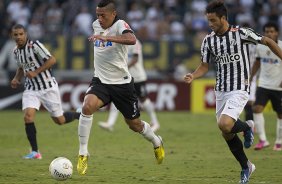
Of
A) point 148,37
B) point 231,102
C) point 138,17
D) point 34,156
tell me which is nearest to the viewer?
point 231,102


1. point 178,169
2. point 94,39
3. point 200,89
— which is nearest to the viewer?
point 94,39

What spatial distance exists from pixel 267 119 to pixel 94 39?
12.3 metres

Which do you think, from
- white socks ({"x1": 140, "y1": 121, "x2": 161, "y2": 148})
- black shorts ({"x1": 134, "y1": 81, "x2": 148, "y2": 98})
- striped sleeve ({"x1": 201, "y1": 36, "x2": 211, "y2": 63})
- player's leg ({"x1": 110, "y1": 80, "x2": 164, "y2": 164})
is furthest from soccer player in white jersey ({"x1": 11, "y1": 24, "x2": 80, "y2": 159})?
black shorts ({"x1": 134, "y1": 81, "x2": 148, "y2": 98})

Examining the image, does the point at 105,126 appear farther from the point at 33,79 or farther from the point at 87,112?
the point at 87,112

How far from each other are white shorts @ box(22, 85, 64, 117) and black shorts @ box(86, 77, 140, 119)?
8.81ft

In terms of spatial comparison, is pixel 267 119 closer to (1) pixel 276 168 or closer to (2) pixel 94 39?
(1) pixel 276 168

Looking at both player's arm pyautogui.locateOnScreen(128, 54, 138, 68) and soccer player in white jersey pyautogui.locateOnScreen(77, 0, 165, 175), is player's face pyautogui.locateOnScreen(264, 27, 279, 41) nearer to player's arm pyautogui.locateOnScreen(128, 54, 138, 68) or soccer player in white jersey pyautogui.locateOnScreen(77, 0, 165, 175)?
soccer player in white jersey pyautogui.locateOnScreen(77, 0, 165, 175)

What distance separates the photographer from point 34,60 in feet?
42.1

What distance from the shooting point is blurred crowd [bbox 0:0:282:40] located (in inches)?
1015

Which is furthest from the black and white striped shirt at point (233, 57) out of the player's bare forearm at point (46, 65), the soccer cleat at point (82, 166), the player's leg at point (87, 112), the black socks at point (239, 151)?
the player's bare forearm at point (46, 65)

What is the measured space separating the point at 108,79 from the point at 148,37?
49.6 ft

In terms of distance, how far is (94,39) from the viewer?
31.3 ft

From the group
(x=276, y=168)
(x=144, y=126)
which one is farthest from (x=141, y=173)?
(x=276, y=168)

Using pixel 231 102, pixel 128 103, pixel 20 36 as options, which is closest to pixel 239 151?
pixel 231 102
